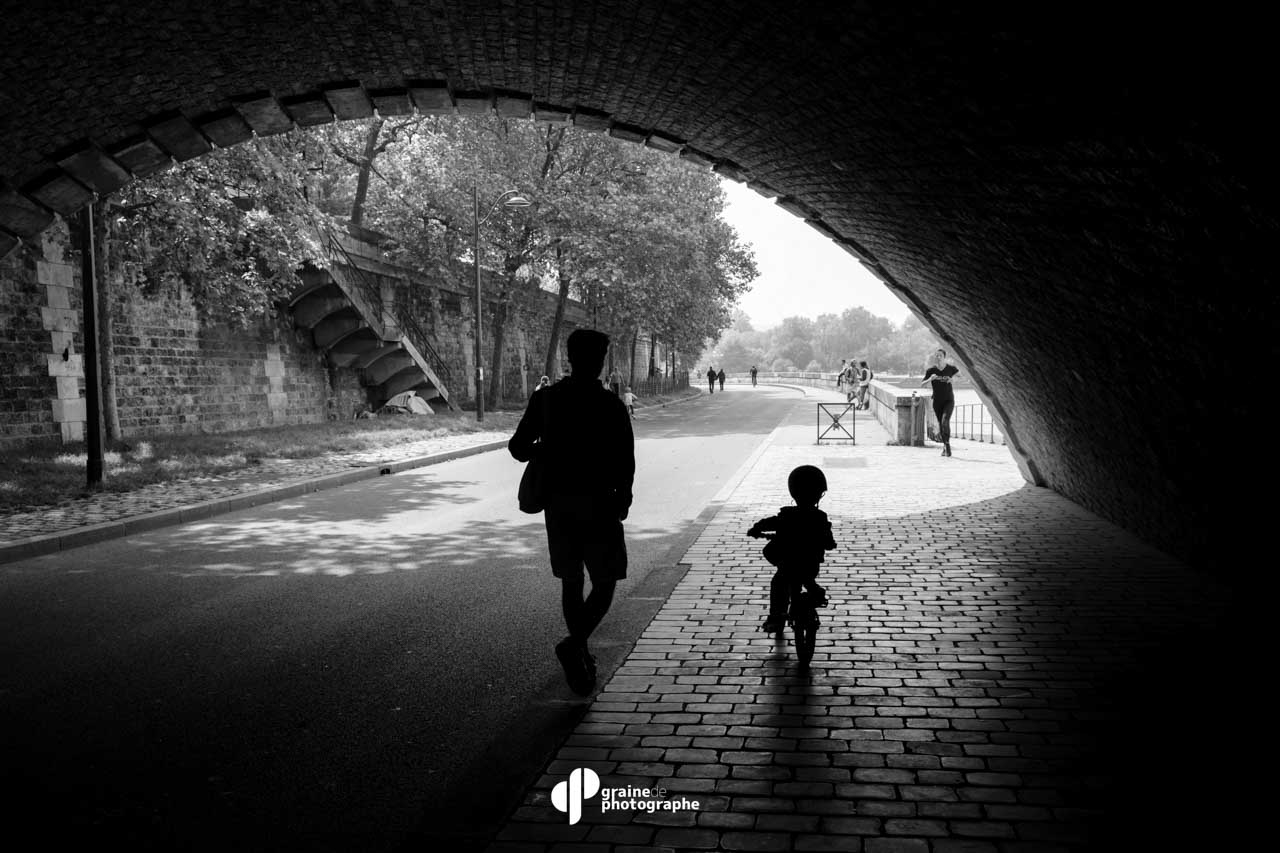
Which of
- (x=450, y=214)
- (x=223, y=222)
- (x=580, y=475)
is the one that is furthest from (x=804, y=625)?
(x=450, y=214)

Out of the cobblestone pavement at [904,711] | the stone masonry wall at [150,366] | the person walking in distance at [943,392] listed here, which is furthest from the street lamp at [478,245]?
the cobblestone pavement at [904,711]

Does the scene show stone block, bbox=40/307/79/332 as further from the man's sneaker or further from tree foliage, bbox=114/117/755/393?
the man's sneaker

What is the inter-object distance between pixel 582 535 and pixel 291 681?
6.19 ft

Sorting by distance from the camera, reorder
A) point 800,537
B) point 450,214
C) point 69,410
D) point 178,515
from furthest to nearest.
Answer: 1. point 450,214
2. point 69,410
3. point 178,515
4. point 800,537

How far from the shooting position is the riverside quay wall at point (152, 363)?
15695 millimetres

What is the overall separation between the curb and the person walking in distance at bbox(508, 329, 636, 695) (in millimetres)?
6658

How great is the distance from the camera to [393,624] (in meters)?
6.11

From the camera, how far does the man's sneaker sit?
447 centimetres

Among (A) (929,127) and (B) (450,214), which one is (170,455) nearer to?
(A) (929,127)

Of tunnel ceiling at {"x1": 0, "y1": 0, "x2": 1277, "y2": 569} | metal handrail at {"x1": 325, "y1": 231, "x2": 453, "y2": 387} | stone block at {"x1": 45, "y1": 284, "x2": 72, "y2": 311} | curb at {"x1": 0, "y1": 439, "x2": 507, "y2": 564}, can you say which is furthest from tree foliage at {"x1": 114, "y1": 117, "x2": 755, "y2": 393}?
tunnel ceiling at {"x1": 0, "y1": 0, "x2": 1277, "y2": 569}

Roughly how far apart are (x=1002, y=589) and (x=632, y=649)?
288 cm

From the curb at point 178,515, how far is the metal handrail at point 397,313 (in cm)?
920

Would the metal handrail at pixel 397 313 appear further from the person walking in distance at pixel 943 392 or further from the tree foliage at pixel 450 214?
the person walking in distance at pixel 943 392

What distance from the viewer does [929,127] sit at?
18.3 ft
